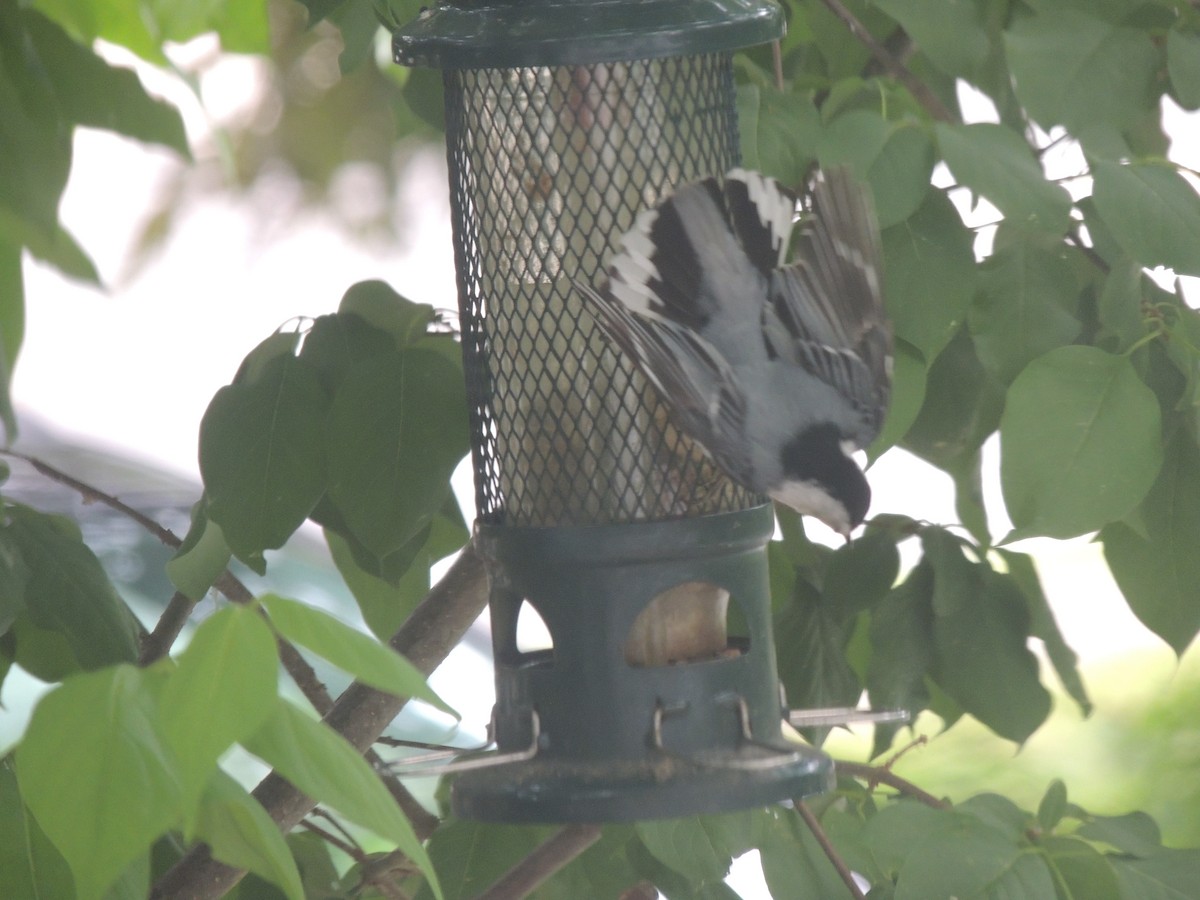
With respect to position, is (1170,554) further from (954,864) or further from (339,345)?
(339,345)

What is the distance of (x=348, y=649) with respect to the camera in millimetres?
689

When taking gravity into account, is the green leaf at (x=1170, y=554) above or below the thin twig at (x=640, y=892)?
above

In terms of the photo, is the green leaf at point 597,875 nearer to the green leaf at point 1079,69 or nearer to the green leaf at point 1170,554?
the green leaf at point 1170,554

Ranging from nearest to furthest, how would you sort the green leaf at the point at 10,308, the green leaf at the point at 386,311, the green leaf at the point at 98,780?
the green leaf at the point at 98,780 < the green leaf at the point at 10,308 < the green leaf at the point at 386,311

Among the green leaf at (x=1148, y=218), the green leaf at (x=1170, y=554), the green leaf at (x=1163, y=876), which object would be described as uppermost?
the green leaf at (x=1148, y=218)

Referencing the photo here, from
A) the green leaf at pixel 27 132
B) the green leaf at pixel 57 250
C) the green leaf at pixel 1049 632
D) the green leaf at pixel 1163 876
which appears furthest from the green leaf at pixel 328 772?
the green leaf at pixel 1049 632

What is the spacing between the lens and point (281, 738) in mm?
697

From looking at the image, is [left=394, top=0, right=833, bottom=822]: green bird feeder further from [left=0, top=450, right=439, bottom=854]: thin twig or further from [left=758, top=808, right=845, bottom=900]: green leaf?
[left=0, top=450, right=439, bottom=854]: thin twig

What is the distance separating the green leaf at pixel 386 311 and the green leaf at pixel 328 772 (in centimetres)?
65

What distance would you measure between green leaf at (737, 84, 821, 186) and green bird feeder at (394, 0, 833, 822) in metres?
0.08

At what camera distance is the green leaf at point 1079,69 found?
1.25 metres

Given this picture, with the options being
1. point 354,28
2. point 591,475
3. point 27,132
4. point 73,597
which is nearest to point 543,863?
point 591,475

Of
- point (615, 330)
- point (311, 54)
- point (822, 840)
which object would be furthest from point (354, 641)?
point (311, 54)

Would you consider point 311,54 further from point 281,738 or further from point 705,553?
point 281,738
